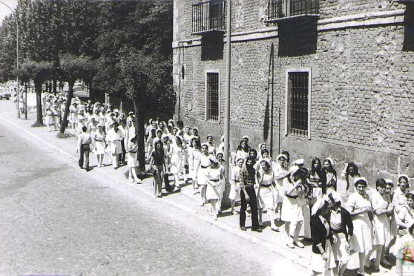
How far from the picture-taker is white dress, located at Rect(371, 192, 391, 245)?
8.28 metres

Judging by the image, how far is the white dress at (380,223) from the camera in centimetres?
828

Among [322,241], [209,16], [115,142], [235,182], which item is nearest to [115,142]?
[115,142]

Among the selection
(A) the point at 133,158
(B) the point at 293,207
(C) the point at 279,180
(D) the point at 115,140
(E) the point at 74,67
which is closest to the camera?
(B) the point at 293,207

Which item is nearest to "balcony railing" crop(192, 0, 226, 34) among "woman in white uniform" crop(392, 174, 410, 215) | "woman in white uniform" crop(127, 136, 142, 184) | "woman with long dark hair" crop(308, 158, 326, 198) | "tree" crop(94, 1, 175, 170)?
"tree" crop(94, 1, 175, 170)

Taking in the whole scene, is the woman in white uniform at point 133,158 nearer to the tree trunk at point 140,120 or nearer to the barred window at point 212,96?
the tree trunk at point 140,120

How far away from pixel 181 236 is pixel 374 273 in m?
3.74

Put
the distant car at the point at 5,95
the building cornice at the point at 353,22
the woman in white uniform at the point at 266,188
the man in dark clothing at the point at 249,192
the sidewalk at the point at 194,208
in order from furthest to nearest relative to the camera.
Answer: the distant car at the point at 5,95
the building cornice at the point at 353,22
the woman in white uniform at the point at 266,188
the man in dark clothing at the point at 249,192
the sidewalk at the point at 194,208

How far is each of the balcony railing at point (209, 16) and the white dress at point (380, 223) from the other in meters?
12.6

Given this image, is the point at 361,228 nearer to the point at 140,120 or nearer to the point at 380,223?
A: the point at 380,223

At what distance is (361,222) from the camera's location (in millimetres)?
8086

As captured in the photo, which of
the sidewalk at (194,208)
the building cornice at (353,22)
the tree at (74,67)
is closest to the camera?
the sidewalk at (194,208)

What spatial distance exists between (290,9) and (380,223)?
9509 millimetres

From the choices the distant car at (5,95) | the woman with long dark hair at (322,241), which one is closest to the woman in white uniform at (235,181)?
the woman with long dark hair at (322,241)

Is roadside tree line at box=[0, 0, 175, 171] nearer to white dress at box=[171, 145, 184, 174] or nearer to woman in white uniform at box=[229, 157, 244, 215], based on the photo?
white dress at box=[171, 145, 184, 174]
